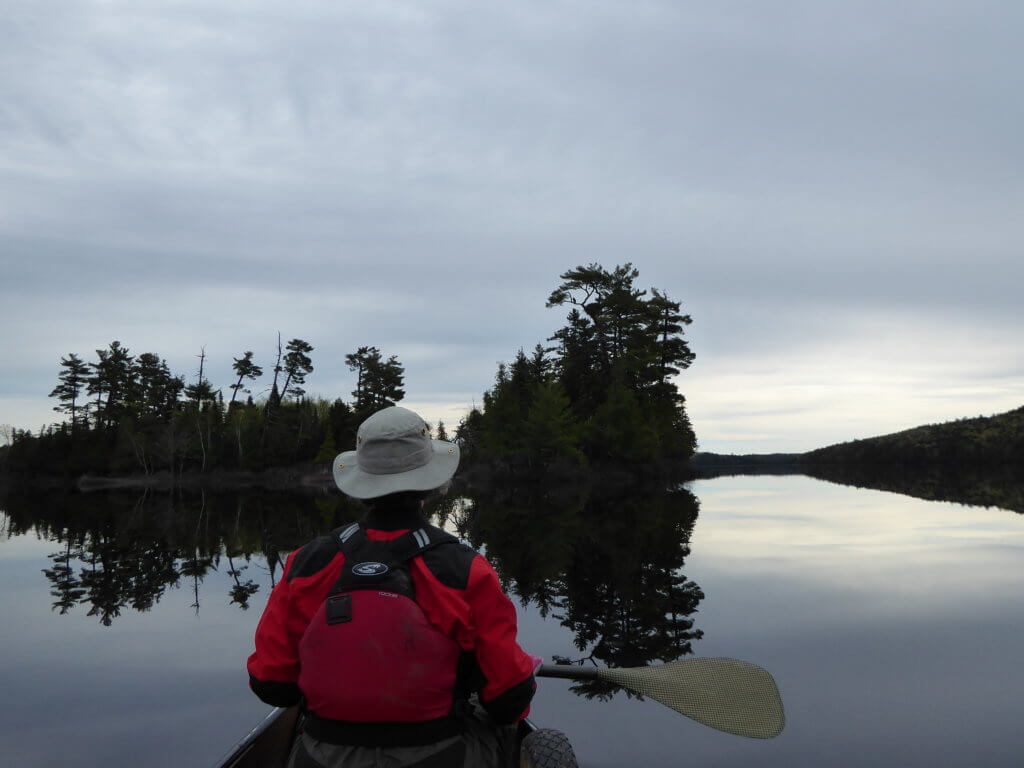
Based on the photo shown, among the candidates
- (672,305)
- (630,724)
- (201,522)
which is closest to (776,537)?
(630,724)

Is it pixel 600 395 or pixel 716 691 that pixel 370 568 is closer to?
pixel 716 691

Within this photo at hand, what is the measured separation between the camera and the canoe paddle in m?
3.64

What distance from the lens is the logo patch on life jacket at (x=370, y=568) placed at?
2.38m

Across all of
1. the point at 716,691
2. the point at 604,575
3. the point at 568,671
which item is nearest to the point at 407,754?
the point at 568,671

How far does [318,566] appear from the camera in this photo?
251 centimetres

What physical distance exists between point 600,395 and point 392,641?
1992 inches

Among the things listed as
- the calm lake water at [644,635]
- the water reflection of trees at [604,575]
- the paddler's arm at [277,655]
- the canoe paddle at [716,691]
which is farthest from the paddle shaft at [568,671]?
Answer: the water reflection of trees at [604,575]

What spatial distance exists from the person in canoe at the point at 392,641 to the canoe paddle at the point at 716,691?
1212mm

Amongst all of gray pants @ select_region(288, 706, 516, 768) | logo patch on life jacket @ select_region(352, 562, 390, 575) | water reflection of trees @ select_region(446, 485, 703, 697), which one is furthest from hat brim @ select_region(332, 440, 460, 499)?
water reflection of trees @ select_region(446, 485, 703, 697)

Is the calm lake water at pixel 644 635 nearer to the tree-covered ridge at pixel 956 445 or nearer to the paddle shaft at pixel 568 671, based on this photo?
the paddle shaft at pixel 568 671

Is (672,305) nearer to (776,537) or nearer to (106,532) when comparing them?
(776,537)

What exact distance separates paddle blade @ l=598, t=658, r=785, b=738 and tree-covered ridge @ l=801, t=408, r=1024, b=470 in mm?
97937

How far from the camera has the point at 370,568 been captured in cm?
238

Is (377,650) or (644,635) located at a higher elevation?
(377,650)
